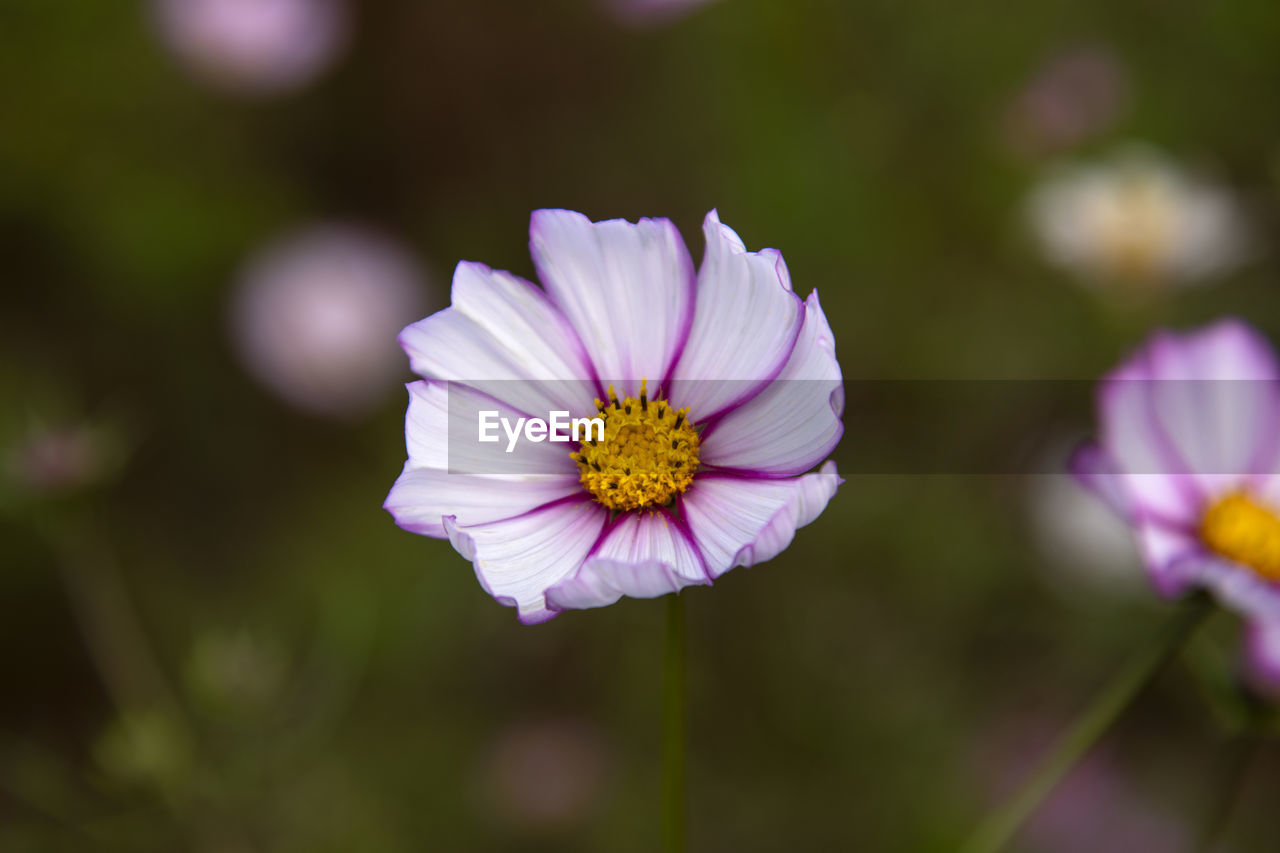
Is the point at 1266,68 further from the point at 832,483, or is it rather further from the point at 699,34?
the point at 832,483

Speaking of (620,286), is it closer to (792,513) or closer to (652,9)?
(792,513)

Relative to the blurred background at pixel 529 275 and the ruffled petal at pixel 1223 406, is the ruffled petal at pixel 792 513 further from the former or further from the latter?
the blurred background at pixel 529 275

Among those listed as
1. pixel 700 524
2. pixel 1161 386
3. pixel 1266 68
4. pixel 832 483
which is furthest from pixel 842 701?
pixel 1266 68

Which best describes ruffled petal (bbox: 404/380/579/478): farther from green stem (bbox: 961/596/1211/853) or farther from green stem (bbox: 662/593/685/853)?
green stem (bbox: 961/596/1211/853)

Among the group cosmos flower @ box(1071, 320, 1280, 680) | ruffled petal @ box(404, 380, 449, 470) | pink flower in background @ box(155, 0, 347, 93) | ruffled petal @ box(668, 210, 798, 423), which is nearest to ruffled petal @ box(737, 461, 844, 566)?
ruffled petal @ box(668, 210, 798, 423)

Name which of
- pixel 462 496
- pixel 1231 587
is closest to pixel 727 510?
pixel 462 496
